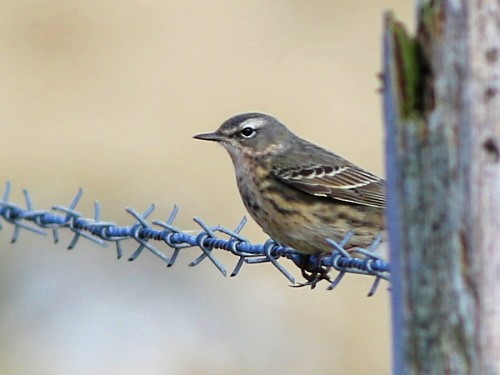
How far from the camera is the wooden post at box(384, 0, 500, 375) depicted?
2.64 metres

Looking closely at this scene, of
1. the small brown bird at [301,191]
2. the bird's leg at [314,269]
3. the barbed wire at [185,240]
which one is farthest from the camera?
the small brown bird at [301,191]

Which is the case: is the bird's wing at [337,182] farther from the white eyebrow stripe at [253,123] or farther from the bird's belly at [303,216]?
the white eyebrow stripe at [253,123]

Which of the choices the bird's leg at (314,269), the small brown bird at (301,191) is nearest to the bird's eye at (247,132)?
the small brown bird at (301,191)

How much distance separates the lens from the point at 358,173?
8172 mm

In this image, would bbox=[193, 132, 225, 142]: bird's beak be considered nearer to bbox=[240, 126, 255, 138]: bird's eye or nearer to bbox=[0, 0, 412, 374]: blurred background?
bbox=[240, 126, 255, 138]: bird's eye

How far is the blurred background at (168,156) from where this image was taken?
11.6 meters

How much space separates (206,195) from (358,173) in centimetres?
623

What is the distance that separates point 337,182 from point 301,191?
1.21 ft

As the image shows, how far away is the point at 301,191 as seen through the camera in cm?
774

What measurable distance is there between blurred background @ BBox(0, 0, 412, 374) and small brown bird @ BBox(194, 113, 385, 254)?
5.73 ft

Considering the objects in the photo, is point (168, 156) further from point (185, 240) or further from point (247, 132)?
point (185, 240)

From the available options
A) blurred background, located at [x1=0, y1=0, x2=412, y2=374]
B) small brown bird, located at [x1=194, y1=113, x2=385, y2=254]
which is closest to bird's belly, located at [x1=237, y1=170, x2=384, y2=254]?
small brown bird, located at [x1=194, y1=113, x2=385, y2=254]

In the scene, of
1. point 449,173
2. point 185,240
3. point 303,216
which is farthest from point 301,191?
point 449,173

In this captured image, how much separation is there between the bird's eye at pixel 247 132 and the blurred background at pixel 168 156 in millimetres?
1685
